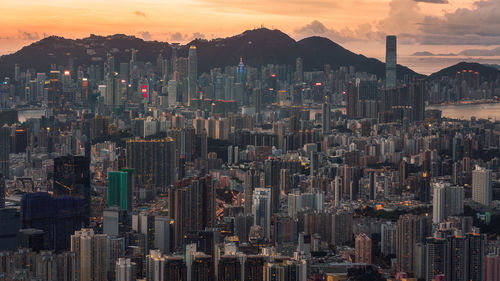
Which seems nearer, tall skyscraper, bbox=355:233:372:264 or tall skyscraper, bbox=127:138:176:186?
tall skyscraper, bbox=355:233:372:264

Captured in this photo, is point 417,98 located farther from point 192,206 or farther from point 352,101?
point 192,206

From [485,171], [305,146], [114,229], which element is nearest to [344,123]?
[305,146]

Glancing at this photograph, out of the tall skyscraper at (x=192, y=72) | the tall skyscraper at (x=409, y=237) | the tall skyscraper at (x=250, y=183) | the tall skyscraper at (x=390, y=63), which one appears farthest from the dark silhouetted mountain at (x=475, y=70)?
the tall skyscraper at (x=409, y=237)

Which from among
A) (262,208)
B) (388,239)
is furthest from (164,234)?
(388,239)

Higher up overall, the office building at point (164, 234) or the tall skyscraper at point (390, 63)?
the tall skyscraper at point (390, 63)

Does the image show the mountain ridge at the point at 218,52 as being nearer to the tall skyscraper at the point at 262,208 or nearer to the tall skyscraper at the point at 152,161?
the tall skyscraper at the point at 152,161

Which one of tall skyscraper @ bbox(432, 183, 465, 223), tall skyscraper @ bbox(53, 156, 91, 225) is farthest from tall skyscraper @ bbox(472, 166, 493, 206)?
Answer: tall skyscraper @ bbox(53, 156, 91, 225)

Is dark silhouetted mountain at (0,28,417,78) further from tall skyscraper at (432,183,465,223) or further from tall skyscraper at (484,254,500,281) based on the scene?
tall skyscraper at (484,254,500,281)
